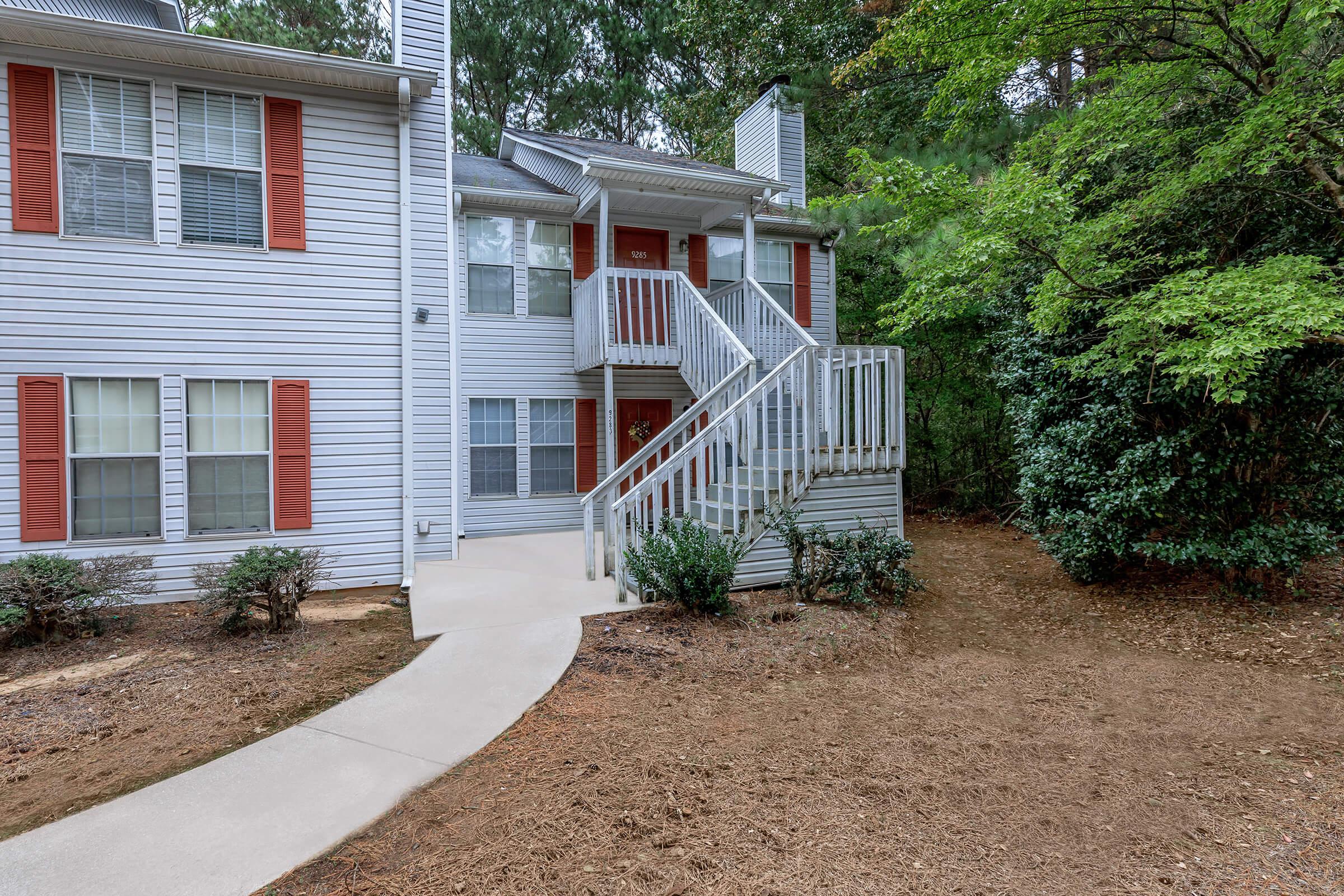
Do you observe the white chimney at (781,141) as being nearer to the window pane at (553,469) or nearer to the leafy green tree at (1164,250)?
the leafy green tree at (1164,250)

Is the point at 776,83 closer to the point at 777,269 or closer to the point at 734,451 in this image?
the point at 777,269

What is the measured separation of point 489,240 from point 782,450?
5818mm

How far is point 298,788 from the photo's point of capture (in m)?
2.87

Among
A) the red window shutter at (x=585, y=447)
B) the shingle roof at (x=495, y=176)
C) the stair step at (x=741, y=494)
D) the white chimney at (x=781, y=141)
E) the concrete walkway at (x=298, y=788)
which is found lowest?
the concrete walkway at (x=298, y=788)

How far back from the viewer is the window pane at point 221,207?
6.08 meters

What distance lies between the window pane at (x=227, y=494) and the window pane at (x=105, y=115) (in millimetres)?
2762

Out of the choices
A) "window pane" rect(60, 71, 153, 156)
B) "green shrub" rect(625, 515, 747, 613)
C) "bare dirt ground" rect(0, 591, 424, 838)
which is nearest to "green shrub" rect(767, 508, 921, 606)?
"green shrub" rect(625, 515, 747, 613)

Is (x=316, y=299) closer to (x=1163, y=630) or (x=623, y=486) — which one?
(x=623, y=486)

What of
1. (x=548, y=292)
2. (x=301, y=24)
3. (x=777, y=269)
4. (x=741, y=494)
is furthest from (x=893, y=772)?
(x=301, y=24)

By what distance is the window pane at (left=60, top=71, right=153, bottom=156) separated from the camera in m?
5.73

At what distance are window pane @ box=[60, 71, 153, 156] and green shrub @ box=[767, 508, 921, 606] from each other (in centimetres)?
643

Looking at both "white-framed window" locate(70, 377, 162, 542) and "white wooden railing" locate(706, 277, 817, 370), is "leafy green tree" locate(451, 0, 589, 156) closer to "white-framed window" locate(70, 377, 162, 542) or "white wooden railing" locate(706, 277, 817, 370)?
"white wooden railing" locate(706, 277, 817, 370)

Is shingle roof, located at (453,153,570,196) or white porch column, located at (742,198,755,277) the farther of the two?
shingle roof, located at (453,153,570,196)

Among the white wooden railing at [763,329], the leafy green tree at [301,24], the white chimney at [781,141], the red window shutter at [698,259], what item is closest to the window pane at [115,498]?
the white wooden railing at [763,329]
